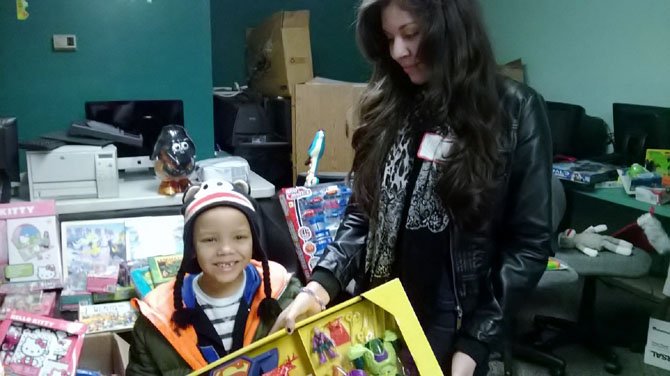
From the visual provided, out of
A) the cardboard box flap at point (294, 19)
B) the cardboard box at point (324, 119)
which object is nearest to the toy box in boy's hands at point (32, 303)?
the cardboard box at point (324, 119)

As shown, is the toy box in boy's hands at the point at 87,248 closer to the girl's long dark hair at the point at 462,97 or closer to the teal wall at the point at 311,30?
the girl's long dark hair at the point at 462,97

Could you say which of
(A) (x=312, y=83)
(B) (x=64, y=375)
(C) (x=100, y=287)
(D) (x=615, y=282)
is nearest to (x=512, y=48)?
(A) (x=312, y=83)

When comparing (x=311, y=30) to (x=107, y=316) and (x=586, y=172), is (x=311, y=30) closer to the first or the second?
(x=586, y=172)

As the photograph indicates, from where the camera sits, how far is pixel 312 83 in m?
3.67

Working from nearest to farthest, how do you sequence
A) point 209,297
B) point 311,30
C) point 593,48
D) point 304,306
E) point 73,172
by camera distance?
1. point 304,306
2. point 209,297
3. point 73,172
4. point 593,48
5. point 311,30

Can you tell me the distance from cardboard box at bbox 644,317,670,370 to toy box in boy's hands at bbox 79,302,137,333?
6.83ft

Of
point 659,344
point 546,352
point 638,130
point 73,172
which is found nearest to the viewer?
point 73,172

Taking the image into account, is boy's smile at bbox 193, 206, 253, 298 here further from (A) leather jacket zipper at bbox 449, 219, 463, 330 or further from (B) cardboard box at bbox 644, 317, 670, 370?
(B) cardboard box at bbox 644, 317, 670, 370

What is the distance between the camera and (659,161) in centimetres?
285

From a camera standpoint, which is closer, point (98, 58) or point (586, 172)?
point (98, 58)

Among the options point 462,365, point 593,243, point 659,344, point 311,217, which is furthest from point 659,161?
point 462,365

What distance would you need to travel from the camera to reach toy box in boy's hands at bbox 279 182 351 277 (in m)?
1.99

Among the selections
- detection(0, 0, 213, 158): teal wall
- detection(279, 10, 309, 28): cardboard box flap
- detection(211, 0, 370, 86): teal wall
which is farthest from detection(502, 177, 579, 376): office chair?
detection(211, 0, 370, 86): teal wall

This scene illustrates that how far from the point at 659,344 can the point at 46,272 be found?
2.42 meters
